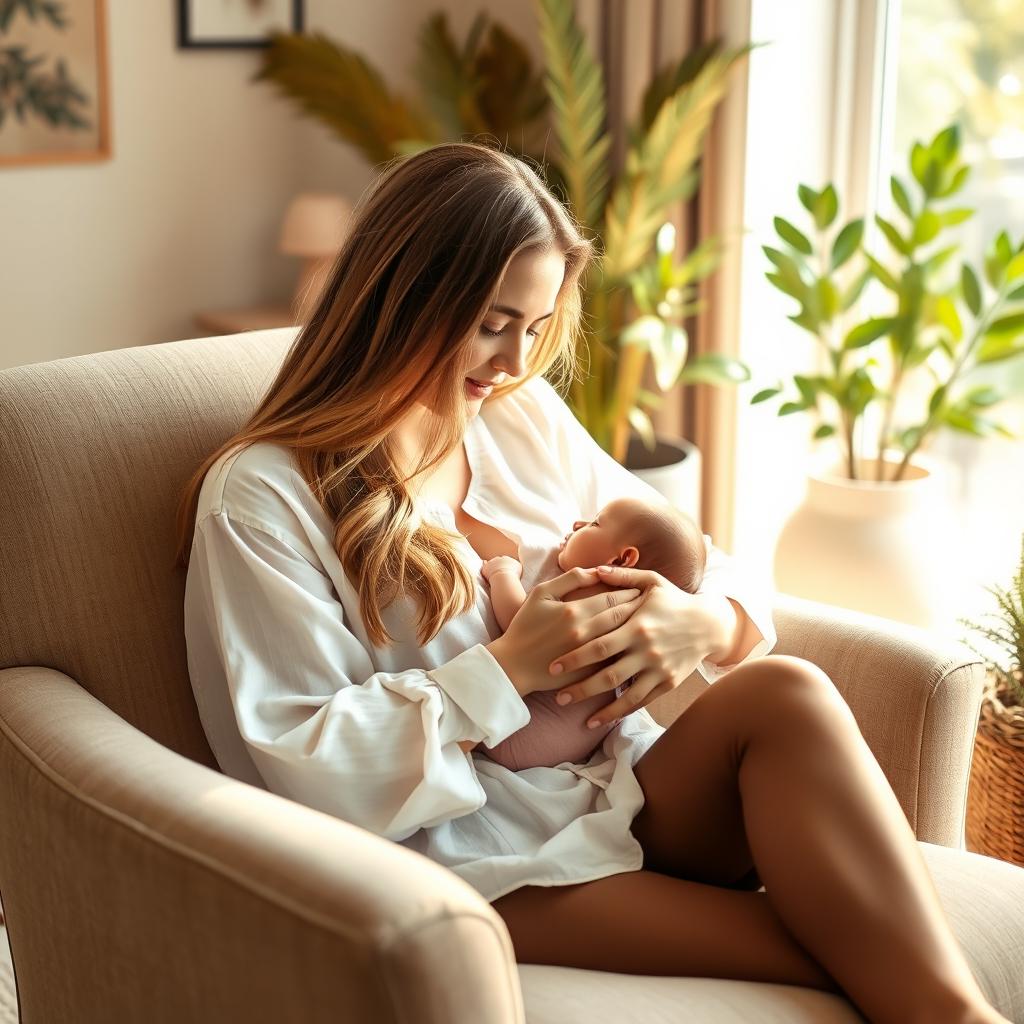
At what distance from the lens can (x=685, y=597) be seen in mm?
1630

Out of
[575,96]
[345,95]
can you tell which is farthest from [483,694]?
[345,95]

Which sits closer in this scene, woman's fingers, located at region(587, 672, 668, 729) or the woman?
the woman

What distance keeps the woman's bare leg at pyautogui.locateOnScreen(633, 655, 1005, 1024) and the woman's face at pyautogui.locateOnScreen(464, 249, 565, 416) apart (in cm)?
44

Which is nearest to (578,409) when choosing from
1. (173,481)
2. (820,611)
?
(820,611)

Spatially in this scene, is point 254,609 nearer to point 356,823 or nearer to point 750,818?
point 356,823

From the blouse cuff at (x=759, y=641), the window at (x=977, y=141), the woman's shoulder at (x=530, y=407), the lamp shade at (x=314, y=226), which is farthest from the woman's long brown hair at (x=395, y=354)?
the lamp shade at (x=314, y=226)

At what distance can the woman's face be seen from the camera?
60.7 inches

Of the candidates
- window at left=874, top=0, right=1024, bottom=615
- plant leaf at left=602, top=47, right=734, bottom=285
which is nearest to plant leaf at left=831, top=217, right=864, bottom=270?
plant leaf at left=602, top=47, right=734, bottom=285

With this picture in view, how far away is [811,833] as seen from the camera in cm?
136

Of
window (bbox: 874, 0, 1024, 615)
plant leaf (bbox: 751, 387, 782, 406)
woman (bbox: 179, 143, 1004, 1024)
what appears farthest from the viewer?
window (bbox: 874, 0, 1024, 615)

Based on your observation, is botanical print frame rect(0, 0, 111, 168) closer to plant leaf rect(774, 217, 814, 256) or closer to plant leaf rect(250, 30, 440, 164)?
plant leaf rect(250, 30, 440, 164)

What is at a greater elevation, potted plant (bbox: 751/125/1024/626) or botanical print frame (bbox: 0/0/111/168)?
botanical print frame (bbox: 0/0/111/168)

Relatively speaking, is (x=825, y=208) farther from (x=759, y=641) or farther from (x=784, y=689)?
(x=784, y=689)

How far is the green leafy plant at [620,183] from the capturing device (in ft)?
9.82
